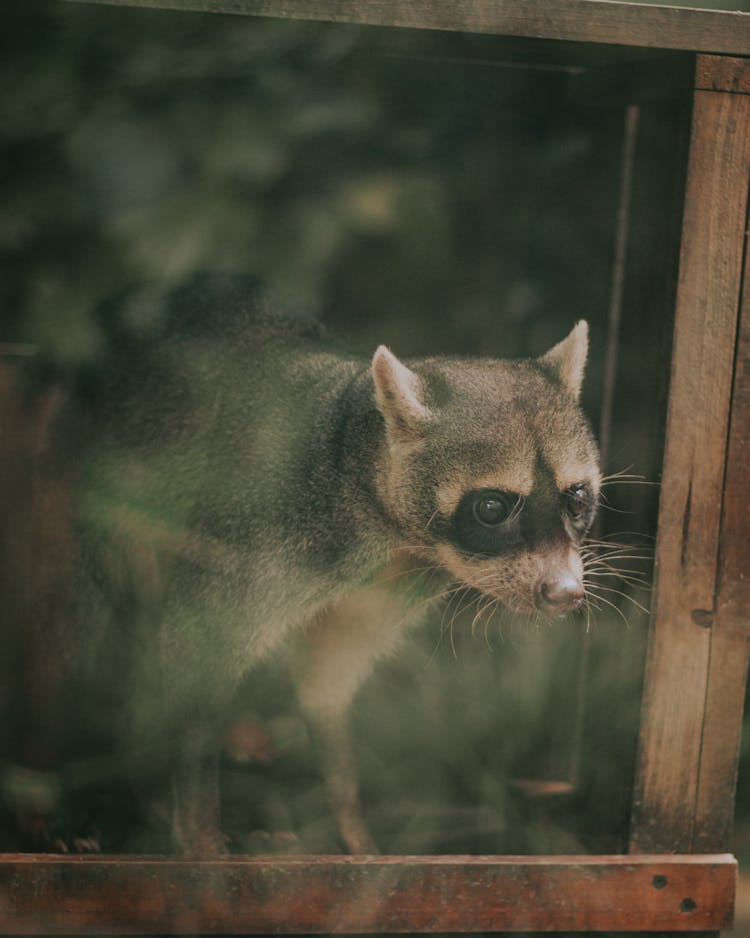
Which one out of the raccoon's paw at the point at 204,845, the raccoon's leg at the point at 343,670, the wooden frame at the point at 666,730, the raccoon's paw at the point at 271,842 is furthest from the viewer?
the raccoon's paw at the point at 271,842

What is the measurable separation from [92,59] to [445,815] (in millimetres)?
2414

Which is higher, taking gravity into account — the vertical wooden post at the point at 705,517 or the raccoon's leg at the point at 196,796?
the vertical wooden post at the point at 705,517

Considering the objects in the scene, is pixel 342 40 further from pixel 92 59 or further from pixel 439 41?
pixel 92 59

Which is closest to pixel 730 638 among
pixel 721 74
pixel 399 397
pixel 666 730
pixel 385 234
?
pixel 666 730

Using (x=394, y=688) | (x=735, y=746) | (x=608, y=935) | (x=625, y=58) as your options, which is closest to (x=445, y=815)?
(x=394, y=688)

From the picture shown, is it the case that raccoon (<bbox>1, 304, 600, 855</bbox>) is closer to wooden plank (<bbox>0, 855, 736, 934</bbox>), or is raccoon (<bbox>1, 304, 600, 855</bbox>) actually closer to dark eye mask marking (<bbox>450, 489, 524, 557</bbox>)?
dark eye mask marking (<bbox>450, 489, 524, 557</bbox>)

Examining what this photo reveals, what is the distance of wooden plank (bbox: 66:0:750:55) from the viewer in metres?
2.24

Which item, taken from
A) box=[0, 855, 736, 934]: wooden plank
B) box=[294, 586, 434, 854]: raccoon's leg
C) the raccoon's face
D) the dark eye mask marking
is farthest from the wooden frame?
box=[294, 586, 434, 854]: raccoon's leg

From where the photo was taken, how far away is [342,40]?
262cm

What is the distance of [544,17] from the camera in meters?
2.29

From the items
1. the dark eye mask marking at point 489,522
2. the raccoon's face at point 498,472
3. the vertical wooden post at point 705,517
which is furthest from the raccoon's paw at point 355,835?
the dark eye mask marking at point 489,522

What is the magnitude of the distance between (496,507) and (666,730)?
0.72m

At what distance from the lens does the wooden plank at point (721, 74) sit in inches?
94.3

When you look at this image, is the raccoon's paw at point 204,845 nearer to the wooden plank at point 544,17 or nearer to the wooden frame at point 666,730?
the wooden frame at point 666,730
